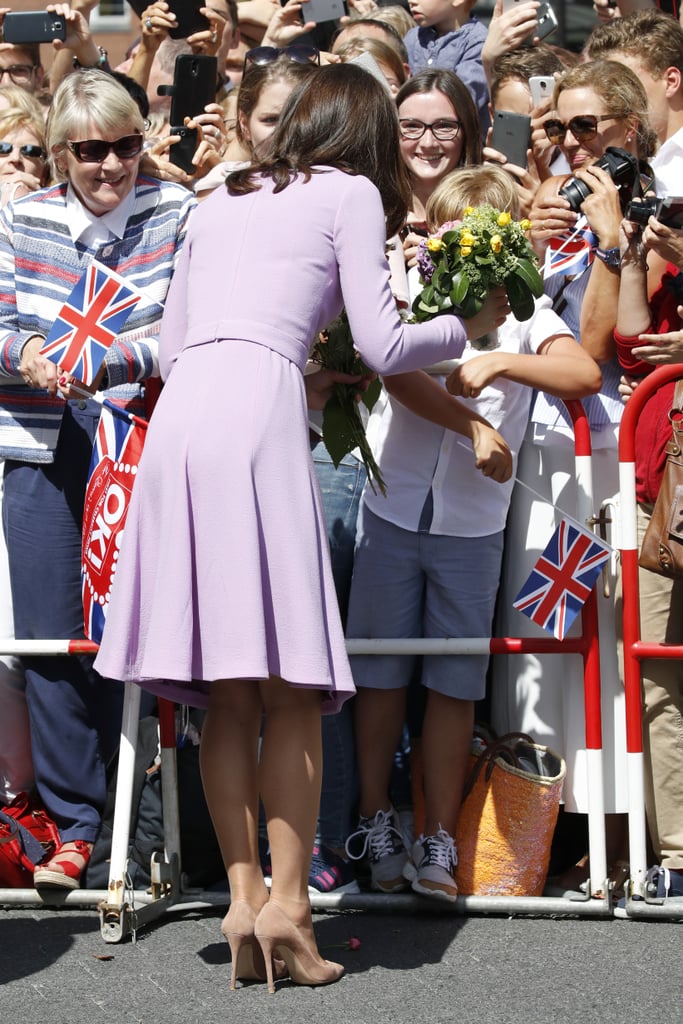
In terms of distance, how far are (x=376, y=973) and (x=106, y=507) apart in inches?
57.8

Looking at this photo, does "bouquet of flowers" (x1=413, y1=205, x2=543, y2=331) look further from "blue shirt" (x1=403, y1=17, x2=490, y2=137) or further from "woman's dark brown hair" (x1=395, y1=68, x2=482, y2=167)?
"blue shirt" (x1=403, y1=17, x2=490, y2=137)

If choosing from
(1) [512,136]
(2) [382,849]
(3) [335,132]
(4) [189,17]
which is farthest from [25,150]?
(2) [382,849]

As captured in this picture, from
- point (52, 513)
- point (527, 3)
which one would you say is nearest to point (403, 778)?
point (52, 513)

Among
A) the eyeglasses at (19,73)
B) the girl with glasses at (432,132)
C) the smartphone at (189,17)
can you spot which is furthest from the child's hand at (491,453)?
the eyeglasses at (19,73)

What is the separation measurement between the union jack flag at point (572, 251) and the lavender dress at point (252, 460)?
1.07 metres

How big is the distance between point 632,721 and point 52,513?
1793mm

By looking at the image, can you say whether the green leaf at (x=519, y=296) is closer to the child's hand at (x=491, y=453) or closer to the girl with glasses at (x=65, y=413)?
the child's hand at (x=491, y=453)

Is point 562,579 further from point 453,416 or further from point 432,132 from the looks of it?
point 432,132

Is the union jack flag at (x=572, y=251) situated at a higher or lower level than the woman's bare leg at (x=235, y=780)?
higher

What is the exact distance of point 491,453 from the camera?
387 centimetres

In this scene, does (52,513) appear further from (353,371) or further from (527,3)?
(527,3)

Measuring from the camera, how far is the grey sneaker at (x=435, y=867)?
13.1 ft

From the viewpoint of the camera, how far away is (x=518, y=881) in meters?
4.13

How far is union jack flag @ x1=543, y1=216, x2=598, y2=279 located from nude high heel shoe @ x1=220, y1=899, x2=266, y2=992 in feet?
7.22
